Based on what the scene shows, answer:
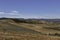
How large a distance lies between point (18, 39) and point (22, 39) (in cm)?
52

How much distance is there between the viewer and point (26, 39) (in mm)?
21047

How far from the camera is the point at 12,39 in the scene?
67.0 feet

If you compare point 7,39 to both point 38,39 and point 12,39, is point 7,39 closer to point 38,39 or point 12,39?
point 12,39

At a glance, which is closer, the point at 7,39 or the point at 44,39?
the point at 7,39

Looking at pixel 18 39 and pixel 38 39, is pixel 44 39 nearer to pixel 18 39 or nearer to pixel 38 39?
pixel 38 39

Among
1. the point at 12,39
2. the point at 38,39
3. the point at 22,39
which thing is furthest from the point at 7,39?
the point at 38,39

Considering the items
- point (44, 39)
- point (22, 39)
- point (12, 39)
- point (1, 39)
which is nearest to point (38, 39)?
point (44, 39)

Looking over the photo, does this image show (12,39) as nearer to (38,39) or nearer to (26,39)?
(26,39)

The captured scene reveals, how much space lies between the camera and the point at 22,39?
21.0 m

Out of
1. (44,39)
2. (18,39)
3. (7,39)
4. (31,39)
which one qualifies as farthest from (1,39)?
(44,39)

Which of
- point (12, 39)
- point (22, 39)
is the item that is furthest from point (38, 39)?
point (12, 39)

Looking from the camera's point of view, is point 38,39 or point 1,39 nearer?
point 1,39

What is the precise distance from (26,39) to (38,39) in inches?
65.3

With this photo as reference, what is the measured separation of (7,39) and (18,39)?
140cm
